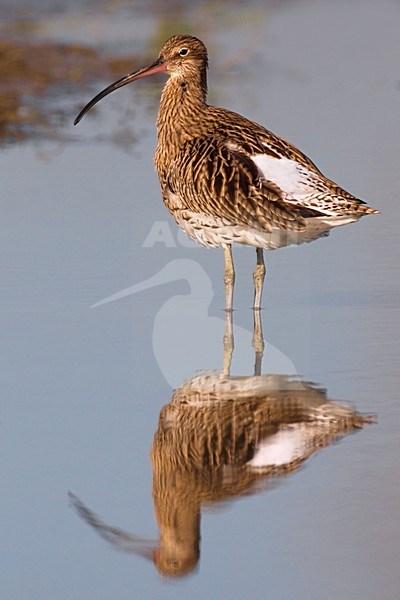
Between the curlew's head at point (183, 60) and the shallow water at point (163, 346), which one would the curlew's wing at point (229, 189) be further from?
the curlew's head at point (183, 60)

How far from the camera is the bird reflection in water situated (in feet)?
14.3

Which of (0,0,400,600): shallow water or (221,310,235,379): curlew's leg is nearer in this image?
(0,0,400,600): shallow water

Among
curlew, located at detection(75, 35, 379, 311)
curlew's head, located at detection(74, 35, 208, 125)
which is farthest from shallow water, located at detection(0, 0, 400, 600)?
curlew's head, located at detection(74, 35, 208, 125)

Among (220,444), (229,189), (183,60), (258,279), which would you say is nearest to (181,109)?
(183,60)

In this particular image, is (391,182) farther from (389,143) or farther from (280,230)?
(280,230)

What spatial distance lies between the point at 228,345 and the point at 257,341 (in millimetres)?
132

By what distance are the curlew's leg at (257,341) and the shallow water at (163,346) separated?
3 cm

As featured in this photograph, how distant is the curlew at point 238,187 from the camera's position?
6.61 metres

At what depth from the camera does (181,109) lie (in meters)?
7.52

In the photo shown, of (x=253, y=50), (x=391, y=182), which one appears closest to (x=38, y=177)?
(x=391, y=182)

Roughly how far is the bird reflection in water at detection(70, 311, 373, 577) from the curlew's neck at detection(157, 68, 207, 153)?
1.70 m

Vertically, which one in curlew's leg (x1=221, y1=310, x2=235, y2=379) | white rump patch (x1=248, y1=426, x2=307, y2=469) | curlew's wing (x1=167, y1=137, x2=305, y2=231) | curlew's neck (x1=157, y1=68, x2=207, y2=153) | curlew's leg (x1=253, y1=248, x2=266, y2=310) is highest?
curlew's neck (x1=157, y1=68, x2=207, y2=153)

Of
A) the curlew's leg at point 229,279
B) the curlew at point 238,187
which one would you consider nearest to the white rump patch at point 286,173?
the curlew at point 238,187

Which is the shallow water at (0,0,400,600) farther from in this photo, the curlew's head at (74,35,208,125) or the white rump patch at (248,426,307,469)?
the curlew's head at (74,35,208,125)
